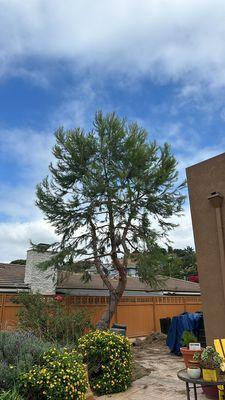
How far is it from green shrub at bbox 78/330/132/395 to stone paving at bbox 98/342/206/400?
0.65ft

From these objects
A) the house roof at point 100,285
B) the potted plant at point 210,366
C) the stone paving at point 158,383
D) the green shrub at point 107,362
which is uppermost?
the house roof at point 100,285

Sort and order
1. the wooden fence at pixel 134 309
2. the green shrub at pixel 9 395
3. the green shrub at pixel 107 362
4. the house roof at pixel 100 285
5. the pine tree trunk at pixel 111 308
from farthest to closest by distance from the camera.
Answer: the house roof at pixel 100 285
the pine tree trunk at pixel 111 308
the wooden fence at pixel 134 309
the green shrub at pixel 107 362
the green shrub at pixel 9 395

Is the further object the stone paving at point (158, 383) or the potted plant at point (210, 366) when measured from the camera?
the stone paving at point (158, 383)

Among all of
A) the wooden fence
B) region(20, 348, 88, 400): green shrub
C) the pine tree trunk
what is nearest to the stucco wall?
the wooden fence

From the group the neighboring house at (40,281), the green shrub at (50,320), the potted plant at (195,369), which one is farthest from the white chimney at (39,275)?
the potted plant at (195,369)

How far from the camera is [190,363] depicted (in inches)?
195

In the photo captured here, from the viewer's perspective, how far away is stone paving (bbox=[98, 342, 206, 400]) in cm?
635

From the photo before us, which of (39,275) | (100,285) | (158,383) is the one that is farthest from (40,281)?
(158,383)

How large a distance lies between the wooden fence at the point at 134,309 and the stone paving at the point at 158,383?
12.5 ft

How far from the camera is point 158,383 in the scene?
743cm

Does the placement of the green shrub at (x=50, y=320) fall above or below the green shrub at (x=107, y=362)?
above

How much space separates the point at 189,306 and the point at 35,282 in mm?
10174

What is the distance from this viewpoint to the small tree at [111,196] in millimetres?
14438

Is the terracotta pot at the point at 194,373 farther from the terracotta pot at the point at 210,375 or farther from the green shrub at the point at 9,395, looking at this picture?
the green shrub at the point at 9,395
